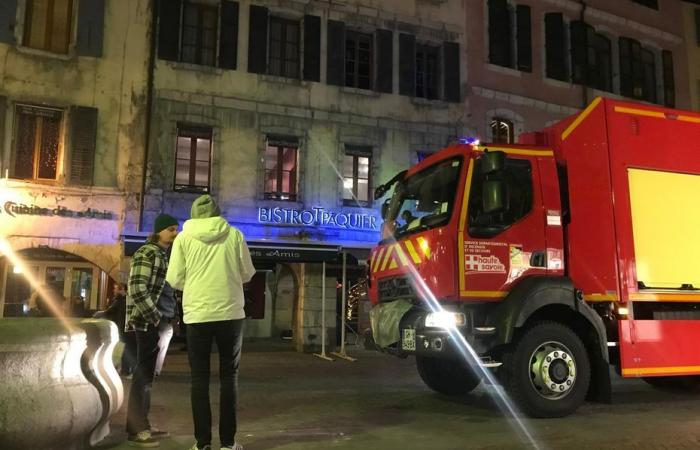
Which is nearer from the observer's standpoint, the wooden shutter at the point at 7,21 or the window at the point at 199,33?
the wooden shutter at the point at 7,21

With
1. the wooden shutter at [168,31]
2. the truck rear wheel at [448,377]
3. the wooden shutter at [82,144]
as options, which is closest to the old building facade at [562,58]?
the wooden shutter at [168,31]

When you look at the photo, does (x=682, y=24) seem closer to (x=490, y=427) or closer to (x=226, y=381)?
(x=490, y=427)

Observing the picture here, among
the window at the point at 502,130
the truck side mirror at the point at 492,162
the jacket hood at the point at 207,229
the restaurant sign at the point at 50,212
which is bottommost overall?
the jacket hood at the point at 207,229

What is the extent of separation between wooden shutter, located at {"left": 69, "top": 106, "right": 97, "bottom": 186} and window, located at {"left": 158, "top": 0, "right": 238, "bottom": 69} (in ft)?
8.79

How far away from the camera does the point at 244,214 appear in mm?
15047

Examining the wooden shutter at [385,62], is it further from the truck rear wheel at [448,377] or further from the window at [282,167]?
the truck rear wheel at [448,377]

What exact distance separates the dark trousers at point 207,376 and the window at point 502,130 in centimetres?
1474

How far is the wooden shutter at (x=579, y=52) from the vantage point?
19109mm

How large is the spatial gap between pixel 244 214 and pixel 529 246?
966 cm

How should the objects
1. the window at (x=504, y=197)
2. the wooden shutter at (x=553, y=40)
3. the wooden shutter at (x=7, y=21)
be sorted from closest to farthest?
the window at (x=504, y=197), the wooden shutter at (x=7, y=21), the wooden shutter at (x=553, y=40)

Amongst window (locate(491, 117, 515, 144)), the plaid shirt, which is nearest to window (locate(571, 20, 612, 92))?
window (locate(491, 117, 515, 144))

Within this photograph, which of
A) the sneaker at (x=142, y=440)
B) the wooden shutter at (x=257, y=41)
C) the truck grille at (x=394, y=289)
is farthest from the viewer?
the wooden shutter at (x=257, y=41)

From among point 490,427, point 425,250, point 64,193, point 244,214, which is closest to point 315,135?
point 244,214

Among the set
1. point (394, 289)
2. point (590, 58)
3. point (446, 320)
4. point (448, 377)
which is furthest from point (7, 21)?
point (590, 58)
